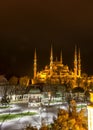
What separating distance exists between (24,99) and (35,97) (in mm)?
501

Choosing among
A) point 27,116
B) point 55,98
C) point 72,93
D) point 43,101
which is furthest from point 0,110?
point 72,93

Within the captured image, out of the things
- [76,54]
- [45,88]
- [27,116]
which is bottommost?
[27,116]

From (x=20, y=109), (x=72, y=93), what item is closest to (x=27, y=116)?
(x=20, y=109)

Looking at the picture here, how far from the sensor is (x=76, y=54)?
23.6 meters

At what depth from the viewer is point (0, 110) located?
Result: 11.2 m

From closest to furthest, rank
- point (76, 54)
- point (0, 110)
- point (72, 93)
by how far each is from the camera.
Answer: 1. point (0, 110)
2. point (72, 93)
3. point (76, 54)

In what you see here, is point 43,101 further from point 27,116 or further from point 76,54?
point 76,54

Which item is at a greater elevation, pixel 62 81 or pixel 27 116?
pixel 62 81

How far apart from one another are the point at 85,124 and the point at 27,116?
180 inches

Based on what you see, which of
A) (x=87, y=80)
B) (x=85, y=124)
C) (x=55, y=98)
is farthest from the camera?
(x=87, y=80)

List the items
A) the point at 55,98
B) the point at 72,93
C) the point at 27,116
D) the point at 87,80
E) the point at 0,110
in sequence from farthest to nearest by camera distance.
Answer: the point at 87,80 < the point at 72,93 < the point at 55,98 < the point at 0,110 < the point at 27,116

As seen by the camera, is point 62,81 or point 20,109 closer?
point 20,109

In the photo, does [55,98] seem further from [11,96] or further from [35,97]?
[11,96]

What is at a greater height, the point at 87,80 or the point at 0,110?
the point at 87,80
